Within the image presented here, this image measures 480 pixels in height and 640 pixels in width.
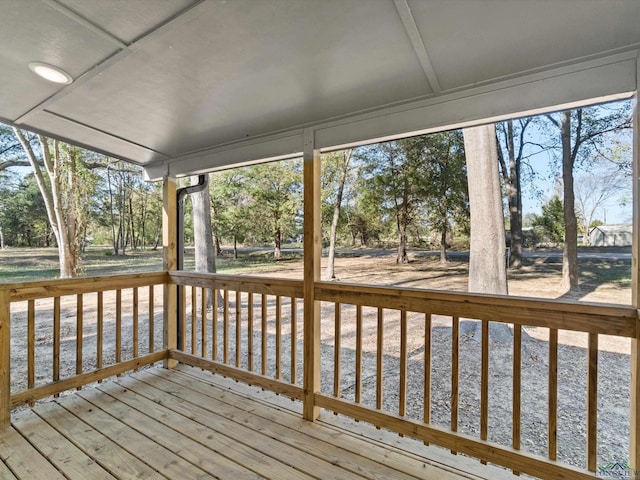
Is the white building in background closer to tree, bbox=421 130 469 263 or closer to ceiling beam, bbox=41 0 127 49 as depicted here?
tree, bbox=421 130 469 263

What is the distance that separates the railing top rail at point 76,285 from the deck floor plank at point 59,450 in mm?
887

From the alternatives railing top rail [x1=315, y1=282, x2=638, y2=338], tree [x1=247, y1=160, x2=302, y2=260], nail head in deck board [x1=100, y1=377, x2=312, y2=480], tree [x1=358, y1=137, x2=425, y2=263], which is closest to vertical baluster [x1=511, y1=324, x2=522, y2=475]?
railing top rail [x1=315, y1=282, x2=638, y2=338]

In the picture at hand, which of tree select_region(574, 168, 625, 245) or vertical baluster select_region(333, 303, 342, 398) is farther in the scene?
tree select_region(574, 168, 625, 245)

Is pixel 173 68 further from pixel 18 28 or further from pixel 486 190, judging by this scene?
pixel 486 190

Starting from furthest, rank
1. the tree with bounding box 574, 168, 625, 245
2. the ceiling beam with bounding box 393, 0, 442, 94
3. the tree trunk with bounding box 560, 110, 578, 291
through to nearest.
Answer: the tree trunk with bounding box 560, 110, 578, 291 < the tree with bounding box 574, 168, 625, 245 < the ceiling beam with bounding box 393, 0, 442, 94

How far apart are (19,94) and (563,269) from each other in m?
6.37

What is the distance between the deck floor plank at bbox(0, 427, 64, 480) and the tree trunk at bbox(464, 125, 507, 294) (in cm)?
534

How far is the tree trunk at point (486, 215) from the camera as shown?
5.00 m

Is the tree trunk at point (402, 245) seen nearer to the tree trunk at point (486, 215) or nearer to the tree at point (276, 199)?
the tree trunk at point (486, 215)

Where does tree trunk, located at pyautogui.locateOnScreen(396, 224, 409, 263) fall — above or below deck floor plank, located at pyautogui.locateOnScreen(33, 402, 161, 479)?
above

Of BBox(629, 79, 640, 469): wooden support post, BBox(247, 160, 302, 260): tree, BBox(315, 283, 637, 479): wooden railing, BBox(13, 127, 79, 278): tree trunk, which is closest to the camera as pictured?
BBox(629, 79, 640, 469): wooden support post

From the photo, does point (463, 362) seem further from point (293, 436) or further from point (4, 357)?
point (4, 357)

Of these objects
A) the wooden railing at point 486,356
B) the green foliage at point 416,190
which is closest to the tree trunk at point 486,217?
the green foliage at point 416,190

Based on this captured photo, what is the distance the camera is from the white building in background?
331cm
